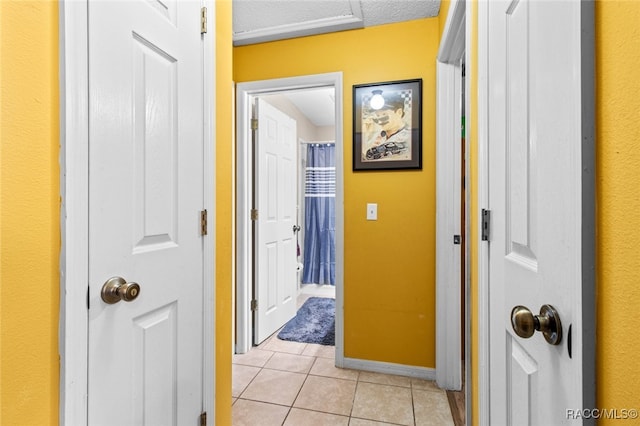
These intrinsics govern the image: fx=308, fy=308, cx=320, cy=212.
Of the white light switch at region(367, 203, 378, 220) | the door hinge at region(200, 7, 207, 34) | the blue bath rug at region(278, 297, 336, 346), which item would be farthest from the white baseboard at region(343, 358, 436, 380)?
the door hinge at region(200, 7, 207, 34)

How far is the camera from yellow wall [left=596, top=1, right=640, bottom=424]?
0.42 metres

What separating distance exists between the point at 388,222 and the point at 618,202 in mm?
1752

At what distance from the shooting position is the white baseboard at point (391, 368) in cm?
211

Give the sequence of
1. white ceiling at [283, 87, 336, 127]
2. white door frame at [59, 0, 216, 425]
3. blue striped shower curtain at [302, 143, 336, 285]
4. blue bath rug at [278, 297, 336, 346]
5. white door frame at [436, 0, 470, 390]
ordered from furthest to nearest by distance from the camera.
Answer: blue striped shower curtain at [302, 143, 336, 285] < white ceiling at [283, 87, 336, 127] < blue bath rug at [278, 297, 336, 346] < white door frame at [436, 0, 470, 390] < white door frame at [59, 0, 216, 425]

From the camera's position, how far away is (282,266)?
118 inches

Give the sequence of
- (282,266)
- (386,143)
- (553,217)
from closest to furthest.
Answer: (553,217), (386,143), (282,266)

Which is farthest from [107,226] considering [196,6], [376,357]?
[376,357]

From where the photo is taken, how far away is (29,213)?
0.65 m

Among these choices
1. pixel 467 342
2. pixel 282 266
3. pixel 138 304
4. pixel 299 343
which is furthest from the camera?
pixel 282 266

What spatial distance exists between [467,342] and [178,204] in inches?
49.3

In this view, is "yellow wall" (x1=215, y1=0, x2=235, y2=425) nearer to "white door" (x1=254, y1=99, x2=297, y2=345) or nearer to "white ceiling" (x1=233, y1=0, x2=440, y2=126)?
"white ceiling" (x1=233, y1=0, x2=440, y2=126)

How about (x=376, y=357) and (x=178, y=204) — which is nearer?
(x=178, y=204)

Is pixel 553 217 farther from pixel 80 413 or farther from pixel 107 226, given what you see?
pixel 80 413

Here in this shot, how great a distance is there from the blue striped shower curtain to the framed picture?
2.22 m
